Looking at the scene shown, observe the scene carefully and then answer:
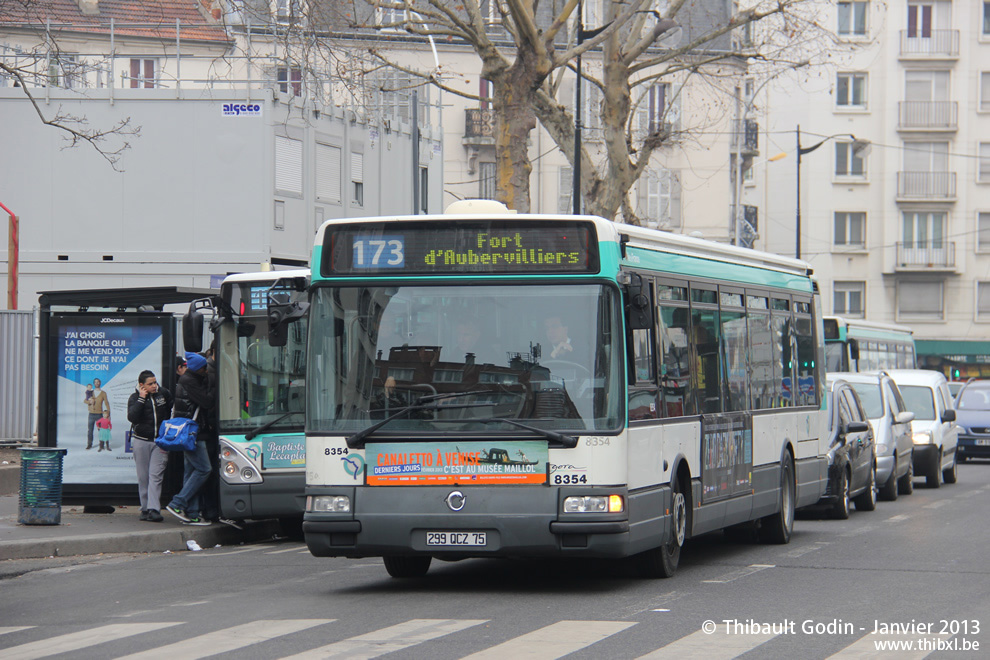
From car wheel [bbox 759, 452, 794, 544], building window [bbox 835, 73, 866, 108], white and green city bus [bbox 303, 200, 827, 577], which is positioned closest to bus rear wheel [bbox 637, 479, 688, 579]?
white and green city bus [bbox 303, 200, 827, 577]

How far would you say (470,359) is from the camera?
1005cm

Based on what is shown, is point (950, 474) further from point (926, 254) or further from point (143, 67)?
point (926, 254)

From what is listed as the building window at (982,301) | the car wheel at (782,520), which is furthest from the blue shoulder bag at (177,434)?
the building window at (982,301)

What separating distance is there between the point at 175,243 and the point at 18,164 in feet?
12.3

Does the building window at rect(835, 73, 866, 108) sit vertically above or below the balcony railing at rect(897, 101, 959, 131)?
above

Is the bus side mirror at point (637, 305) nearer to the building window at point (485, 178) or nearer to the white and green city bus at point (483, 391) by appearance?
the white and green city bus at point (483, 391)

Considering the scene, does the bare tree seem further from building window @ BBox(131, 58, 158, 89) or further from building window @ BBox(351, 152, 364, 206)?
building window @ BBox(131, 58, 158, 89)

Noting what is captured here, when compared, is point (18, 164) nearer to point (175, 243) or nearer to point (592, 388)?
point (175, 243)

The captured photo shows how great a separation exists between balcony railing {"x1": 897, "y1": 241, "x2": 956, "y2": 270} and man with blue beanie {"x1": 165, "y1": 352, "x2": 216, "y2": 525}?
51863mm

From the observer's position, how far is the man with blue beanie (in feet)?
50.1

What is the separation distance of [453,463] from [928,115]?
5720 cm

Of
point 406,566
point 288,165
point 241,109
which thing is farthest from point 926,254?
point 406,566

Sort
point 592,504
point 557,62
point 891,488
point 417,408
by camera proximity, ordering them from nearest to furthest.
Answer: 1. point 592,504
2. point 417,408
3. point 891,488
4. point 557,62

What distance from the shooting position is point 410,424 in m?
10.1
